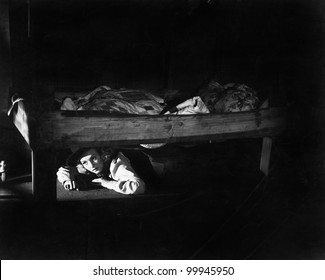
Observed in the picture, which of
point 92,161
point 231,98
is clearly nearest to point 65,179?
point 92,161

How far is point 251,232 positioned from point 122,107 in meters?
0.73

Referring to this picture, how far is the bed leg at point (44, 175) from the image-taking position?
50.5 inches

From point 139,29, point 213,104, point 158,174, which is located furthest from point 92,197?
point 139,29

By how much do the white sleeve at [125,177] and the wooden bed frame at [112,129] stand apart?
19 centimetres

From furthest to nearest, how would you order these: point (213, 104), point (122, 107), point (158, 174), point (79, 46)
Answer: point (79, 46)
point (213, 104)
point (122, 107)
point (158, 174)

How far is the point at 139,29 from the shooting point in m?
2.11

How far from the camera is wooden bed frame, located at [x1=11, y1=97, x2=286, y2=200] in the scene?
1215 millimetres

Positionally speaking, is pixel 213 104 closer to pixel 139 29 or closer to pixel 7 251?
pixel 139 29

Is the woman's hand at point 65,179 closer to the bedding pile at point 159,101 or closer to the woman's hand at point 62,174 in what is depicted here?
the woman's hand at point 62,174

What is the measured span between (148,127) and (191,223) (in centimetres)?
34

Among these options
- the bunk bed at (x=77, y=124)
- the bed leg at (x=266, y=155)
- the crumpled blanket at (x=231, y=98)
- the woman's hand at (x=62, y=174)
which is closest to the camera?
the bunk bed at (x=77, y=124)

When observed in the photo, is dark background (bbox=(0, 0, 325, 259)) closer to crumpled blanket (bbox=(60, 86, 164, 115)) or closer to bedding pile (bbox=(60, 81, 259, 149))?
bedding pile (bbox=(60, 81, 259, 149))

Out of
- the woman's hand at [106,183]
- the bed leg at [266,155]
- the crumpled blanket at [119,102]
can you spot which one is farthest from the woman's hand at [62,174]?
the bed leg at [266,155]

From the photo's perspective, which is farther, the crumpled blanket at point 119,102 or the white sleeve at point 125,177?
the crumpled blanket at point 119,102
